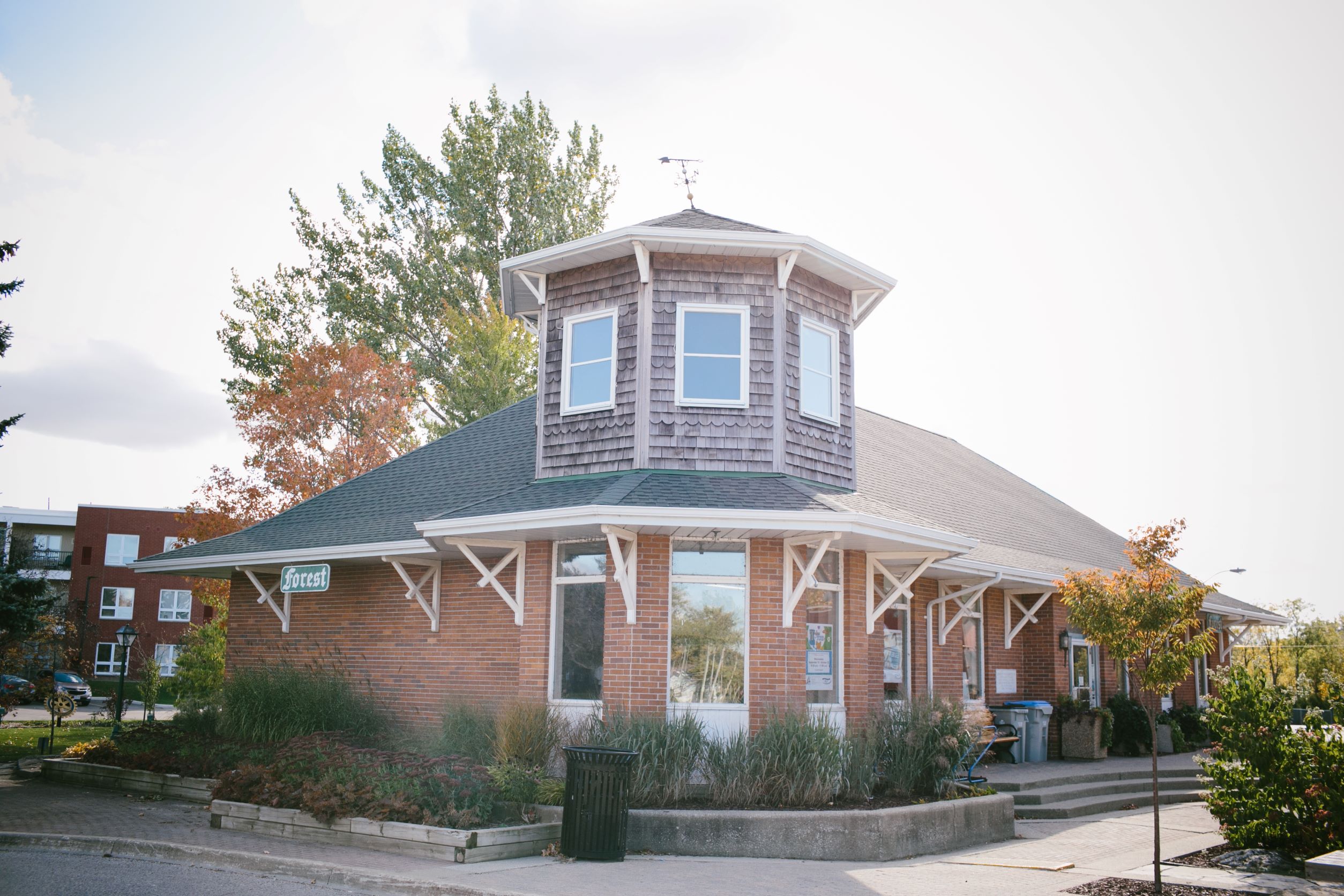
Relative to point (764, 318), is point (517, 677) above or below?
below

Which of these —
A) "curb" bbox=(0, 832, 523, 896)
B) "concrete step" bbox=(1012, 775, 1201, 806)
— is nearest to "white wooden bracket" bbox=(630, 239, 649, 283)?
"curb" bbox=(0, 832, 523, 896)

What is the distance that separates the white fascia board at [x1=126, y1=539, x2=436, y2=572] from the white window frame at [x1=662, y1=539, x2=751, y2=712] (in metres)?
3.45

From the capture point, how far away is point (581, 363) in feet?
44.4

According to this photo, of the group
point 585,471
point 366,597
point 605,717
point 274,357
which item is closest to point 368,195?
point 274,357

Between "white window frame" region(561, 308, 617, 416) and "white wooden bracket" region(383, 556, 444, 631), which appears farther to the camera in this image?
"white wooden bracket" region(383, 556, 444, 631)

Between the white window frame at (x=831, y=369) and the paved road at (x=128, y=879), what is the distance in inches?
315

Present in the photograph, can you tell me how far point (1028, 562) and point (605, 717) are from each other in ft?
29.7

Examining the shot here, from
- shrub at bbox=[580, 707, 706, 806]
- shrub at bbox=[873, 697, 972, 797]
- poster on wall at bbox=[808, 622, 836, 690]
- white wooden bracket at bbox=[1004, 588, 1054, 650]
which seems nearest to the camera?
shrub at bbox=[580, 707, 706, 806]

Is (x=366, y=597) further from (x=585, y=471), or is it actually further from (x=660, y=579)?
(x=660, y=579)

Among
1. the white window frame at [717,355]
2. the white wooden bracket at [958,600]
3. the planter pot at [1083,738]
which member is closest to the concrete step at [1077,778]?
the planter pot at [1083,738]

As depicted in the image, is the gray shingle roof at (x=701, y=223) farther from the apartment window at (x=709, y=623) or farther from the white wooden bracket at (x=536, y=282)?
the apartment window at (x=709, y=623)

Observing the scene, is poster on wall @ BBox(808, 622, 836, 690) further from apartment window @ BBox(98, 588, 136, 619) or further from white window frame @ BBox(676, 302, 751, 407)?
apartment window @ BBox(98, 588, 136, 619)

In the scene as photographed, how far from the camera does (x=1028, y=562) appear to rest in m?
17.2

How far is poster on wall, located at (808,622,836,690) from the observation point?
12359 millimetres
